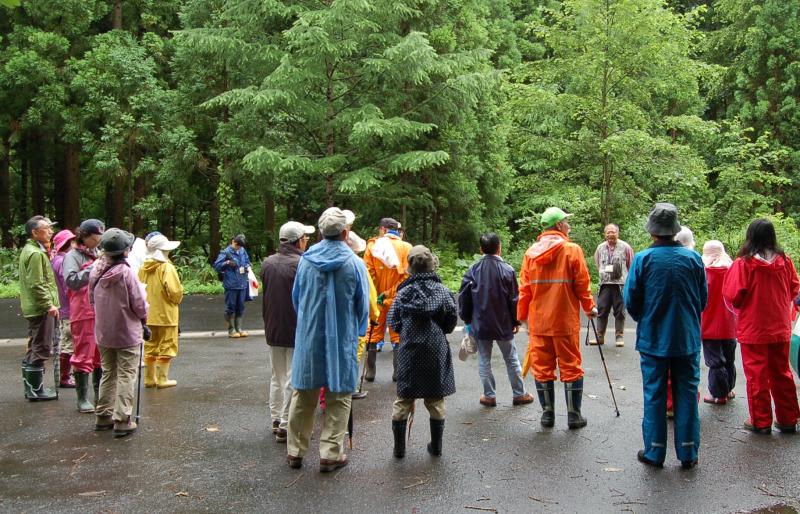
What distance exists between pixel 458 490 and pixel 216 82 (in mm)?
19408

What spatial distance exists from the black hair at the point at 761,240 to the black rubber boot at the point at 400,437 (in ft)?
11.7

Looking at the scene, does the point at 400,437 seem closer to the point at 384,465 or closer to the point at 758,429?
the point at 384,465

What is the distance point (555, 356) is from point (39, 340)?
5664mm

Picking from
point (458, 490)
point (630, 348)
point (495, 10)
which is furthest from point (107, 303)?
point (495, 10)

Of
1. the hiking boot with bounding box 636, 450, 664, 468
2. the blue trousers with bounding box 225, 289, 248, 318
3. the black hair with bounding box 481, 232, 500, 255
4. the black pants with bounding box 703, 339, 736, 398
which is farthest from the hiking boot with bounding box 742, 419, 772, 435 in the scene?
the blue trousers with bounding box 225, 289, 248, 318

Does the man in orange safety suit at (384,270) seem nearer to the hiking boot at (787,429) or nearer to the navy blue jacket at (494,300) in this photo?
the navy blue jacket at (494,300)

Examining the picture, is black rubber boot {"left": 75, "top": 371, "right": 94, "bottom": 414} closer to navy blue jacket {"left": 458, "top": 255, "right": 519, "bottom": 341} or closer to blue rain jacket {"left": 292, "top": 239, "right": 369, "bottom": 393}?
blue rain jacket {"left": 292, "top": 239, "right": 369, "bottom": 393}

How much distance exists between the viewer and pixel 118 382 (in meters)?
6.67

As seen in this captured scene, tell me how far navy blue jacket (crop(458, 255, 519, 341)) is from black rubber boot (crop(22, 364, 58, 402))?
481 centimetres

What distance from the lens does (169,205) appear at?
22359 mm

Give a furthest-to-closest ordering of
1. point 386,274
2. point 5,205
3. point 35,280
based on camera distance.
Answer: point 5,205 < point 386,274 < point 35,280

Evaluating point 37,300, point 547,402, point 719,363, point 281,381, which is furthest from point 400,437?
point 37,300

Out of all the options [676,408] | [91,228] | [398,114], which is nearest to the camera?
[676,408]

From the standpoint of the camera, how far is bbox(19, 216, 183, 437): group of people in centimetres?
670
